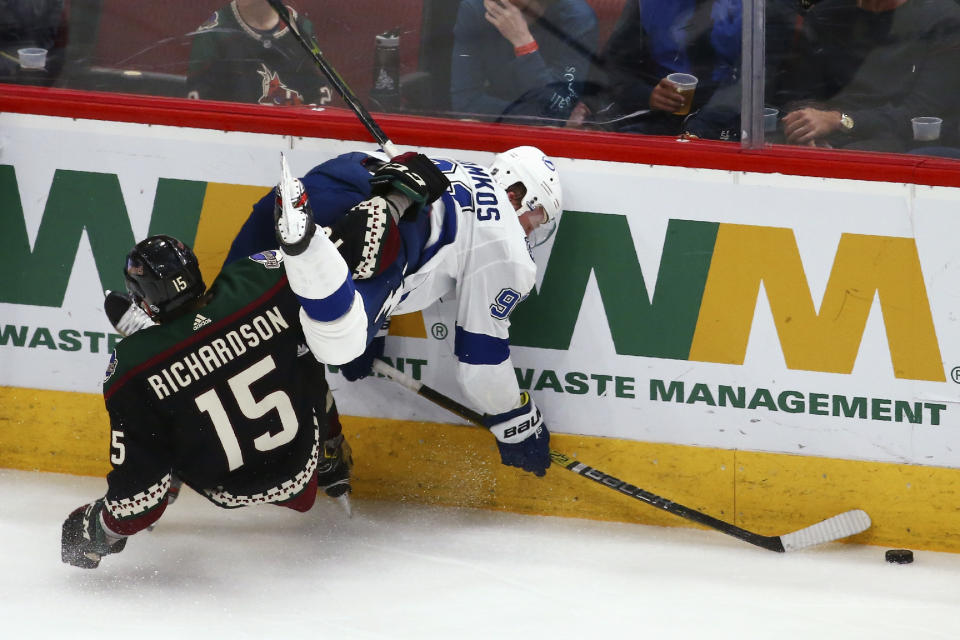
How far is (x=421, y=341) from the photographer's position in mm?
3461

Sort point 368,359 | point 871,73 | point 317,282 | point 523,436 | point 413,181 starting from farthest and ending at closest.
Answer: point 368,359, point 523,436, point 871,73, point 413,181, point 317,282

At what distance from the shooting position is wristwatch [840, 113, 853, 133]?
3137 millimetres

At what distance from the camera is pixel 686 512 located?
332 centimetres

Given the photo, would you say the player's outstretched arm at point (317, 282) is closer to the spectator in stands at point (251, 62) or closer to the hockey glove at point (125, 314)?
the hockey glove at point (125, 314)

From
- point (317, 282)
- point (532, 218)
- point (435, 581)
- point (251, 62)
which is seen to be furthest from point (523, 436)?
point (251, 62)

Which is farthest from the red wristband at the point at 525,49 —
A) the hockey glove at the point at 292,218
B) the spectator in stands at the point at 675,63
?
the hockey glove at the point at 292,218

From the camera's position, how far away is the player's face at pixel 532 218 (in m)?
3.19

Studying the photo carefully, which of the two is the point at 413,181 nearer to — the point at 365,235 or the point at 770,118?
the point at 365,235

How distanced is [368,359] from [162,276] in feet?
2.55

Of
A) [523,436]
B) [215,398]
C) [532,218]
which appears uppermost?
[532,218]

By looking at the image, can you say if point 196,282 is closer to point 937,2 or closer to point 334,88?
point 334,88

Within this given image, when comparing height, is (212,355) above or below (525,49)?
below

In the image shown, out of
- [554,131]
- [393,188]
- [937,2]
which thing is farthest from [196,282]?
[937,2]

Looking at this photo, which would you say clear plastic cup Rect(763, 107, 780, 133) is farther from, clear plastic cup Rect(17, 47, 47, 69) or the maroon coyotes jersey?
clear plastic cup Rect(17, 47, 47, 69)
